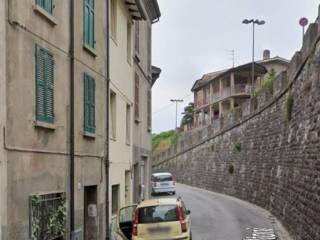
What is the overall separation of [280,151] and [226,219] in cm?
352

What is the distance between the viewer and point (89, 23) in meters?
13.4

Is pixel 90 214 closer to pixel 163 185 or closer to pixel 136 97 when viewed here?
pixel 136 97

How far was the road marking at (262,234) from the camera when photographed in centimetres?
1755

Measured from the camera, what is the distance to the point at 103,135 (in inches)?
586

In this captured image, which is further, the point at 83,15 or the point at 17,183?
the point at 83,15

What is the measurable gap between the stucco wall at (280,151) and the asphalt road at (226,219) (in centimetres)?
72

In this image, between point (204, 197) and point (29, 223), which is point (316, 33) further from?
point (204, 197)

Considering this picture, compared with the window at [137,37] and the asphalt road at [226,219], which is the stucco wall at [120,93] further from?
the asphalt road at [226,219]

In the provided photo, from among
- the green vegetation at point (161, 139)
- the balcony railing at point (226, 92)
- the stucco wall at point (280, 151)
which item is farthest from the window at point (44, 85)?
the green vegetation at point (161, 139)

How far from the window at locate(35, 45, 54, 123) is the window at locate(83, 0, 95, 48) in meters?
2.78

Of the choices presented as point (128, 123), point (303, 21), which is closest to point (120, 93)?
point (128, 123)

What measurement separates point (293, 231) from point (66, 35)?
967cm

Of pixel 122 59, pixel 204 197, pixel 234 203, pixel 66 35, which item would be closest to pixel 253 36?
pixel 204 197

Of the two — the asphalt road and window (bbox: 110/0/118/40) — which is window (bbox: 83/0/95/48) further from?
the asphalt road
